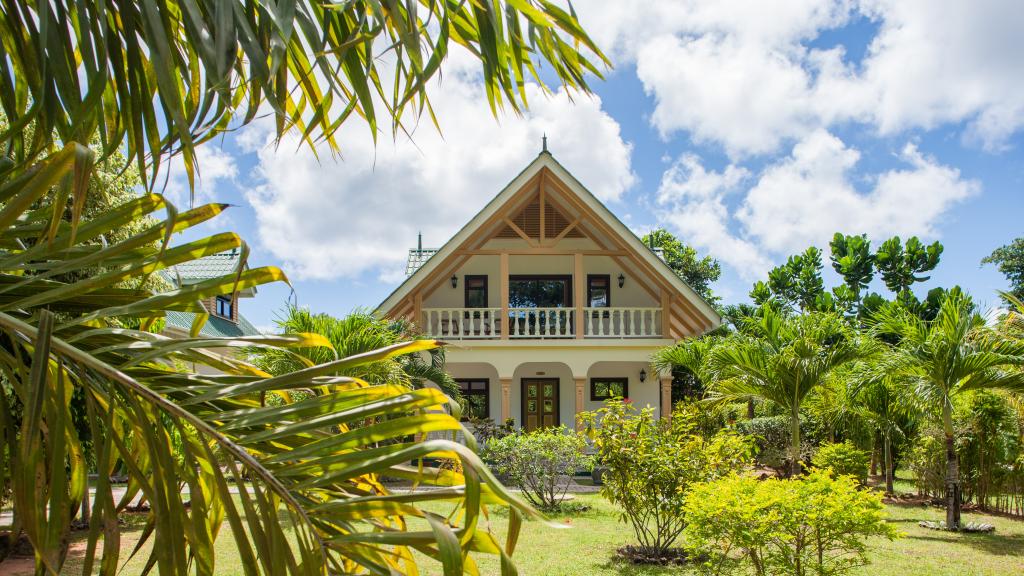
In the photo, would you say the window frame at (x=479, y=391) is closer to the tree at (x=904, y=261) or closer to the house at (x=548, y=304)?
the house at (x=548, y=304)

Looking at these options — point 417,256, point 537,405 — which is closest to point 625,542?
point 537,405

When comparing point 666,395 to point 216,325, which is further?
point 216,325

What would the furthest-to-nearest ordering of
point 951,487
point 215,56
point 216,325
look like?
point 216,325 < point 951,487 < point 215,56

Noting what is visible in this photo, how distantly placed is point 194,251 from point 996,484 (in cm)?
1483

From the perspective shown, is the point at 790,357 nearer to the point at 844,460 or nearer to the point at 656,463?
the point at 844,460

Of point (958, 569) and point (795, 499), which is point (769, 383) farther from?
point (795, 499)

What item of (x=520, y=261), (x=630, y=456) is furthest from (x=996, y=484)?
(x=520, y=261)

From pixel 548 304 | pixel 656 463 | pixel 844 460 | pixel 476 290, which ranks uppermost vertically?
pixel 476 290

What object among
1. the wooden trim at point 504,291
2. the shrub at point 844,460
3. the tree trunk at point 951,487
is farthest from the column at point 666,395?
the tree trunk at point 951,487

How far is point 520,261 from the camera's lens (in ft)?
67.3

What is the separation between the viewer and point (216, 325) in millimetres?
23641

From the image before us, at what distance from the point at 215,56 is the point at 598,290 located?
19.2m

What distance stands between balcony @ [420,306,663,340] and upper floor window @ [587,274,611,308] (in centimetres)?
56

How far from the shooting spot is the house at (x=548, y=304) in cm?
1769
